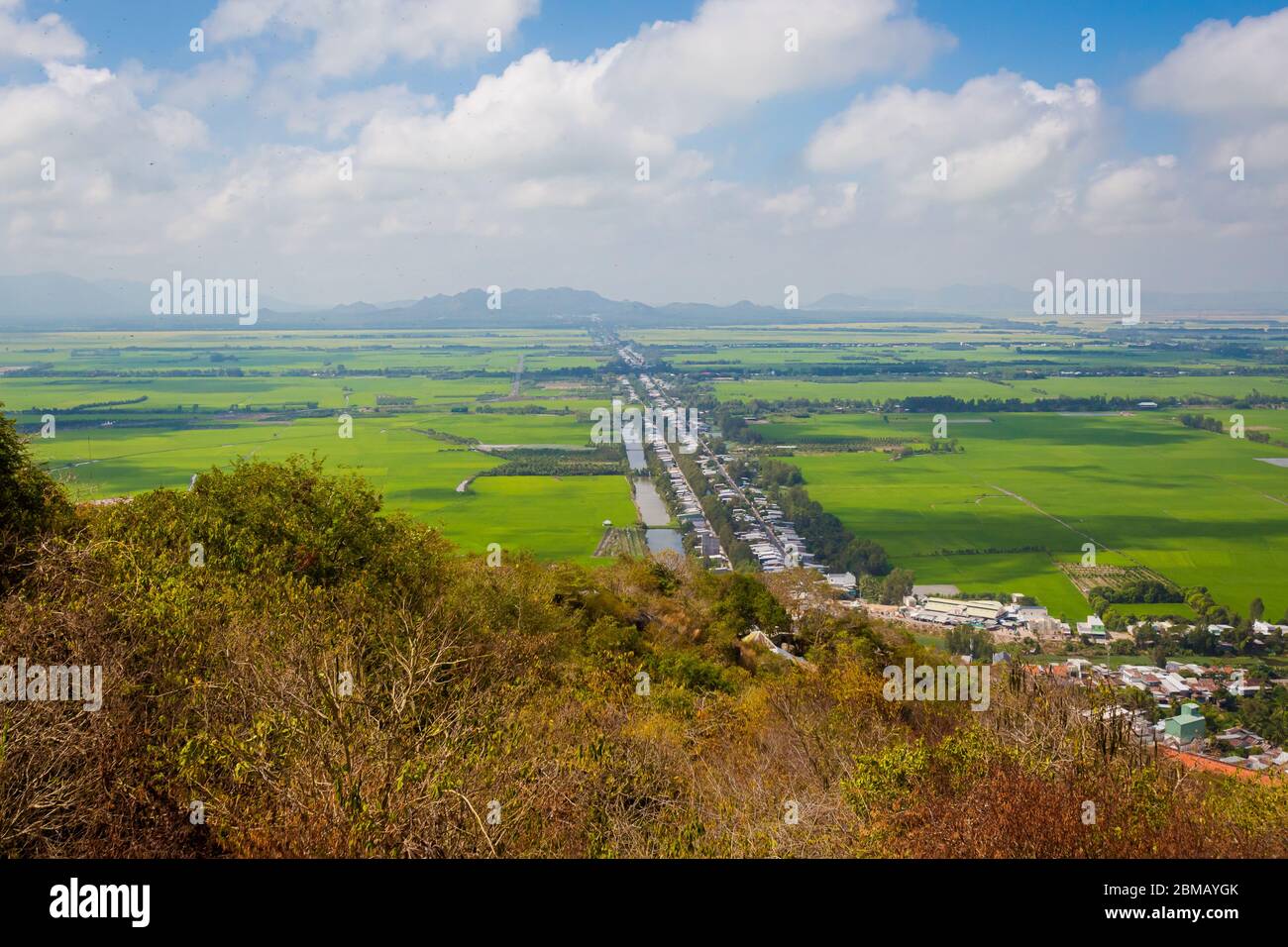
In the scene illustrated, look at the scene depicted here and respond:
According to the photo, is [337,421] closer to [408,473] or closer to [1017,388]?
[408,473]

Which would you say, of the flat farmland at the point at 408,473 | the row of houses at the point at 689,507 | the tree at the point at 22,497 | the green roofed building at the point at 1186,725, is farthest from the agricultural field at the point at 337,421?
the green roofed building at the point at 1186,725

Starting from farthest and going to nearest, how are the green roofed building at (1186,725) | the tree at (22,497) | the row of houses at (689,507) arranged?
1. the row of houses at (689,507)
2. the green roofed building at (1186,725)
3. the tree at (22,497)

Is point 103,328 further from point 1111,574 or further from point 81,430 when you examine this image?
point 1111,574

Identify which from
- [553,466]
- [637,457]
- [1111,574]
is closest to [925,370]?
[637,457]

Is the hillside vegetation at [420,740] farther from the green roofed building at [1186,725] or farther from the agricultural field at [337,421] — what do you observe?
the green roofed building at [1186,725]
